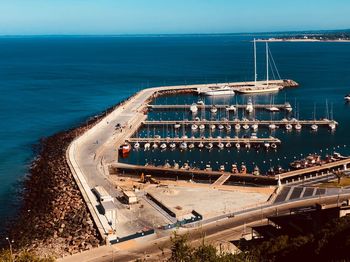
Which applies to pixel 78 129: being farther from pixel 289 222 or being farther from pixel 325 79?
pixel 325 79

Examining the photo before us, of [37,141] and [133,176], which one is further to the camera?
[37,141]

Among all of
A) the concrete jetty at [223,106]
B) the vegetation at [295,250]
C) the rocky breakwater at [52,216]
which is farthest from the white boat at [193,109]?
the vegetation at [295,250]

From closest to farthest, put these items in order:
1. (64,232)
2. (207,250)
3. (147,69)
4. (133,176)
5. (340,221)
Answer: (207,250), (340,221), (64,232), (133,176), (147,69)

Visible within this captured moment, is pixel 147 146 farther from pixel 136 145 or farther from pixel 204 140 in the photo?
pixel 204 140

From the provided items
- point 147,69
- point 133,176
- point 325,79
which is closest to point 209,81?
point 325,79

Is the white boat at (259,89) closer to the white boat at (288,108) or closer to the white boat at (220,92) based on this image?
the white boat at (220,92)

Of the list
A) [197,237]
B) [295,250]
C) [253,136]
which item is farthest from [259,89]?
[295,250]
